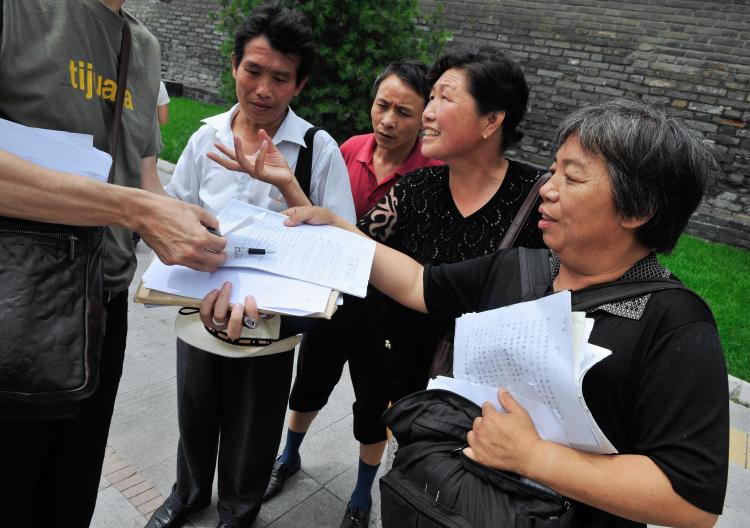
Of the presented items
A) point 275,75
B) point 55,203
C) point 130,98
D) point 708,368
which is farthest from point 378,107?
point 708,368

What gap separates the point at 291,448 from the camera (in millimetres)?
2674

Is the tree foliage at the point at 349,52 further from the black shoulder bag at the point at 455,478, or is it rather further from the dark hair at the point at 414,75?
the black shoulder bag at the point at 455,478

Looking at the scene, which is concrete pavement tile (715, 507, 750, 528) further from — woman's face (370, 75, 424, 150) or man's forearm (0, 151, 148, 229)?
Result: man's forearm (0, 151, 148, 229)

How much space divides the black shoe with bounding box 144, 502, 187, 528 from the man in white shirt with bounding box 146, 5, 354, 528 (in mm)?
201

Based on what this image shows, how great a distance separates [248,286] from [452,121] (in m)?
0.96

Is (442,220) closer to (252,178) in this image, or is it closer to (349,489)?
(252,178)

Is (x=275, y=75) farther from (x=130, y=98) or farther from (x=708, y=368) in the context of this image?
(x=708, y=368)

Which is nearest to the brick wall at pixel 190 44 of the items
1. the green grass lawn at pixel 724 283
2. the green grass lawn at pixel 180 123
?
the green grass lawn at pixel 180 123

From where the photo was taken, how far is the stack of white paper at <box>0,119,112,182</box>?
1.16 metres

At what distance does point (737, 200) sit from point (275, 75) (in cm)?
768

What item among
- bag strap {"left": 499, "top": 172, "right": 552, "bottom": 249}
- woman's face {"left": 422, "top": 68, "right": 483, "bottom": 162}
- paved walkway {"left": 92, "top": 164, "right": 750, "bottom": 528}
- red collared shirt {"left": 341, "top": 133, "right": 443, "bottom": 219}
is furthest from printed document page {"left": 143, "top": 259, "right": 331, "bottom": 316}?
paved walkway {"left": 92, "top": 164, "right": 750, "bottom": 528}

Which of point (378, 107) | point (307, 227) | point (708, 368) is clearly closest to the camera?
point (708, 368)

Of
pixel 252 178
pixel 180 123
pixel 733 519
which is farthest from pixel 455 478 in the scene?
pixel 180 123

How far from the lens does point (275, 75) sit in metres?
1.97
